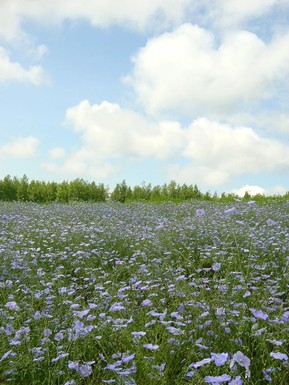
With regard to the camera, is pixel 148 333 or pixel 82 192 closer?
pixel 148 333

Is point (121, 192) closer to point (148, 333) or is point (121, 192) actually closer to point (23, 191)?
point (23, 191)

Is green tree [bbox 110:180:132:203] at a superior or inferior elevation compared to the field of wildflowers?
superior

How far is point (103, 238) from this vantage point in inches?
306

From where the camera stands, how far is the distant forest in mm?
23453

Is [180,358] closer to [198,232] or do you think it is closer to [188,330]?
[188,330]

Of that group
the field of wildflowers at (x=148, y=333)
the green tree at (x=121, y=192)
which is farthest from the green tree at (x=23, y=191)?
the field of wildflowers at (x=148, y=333)

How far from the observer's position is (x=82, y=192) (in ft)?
82.2

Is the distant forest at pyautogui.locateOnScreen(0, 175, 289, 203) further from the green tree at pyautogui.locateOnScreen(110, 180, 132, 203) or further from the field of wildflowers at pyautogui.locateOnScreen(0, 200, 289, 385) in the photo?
the field of wildflowers at pyautogui.locateOnScreen(0, 200, 289, 385)

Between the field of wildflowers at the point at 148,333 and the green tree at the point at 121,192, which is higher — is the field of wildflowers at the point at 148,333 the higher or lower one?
the lower one

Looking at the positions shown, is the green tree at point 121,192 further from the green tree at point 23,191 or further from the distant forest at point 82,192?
the green tree at point 23,191

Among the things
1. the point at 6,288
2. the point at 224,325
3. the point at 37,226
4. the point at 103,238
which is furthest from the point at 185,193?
the point at 224,325

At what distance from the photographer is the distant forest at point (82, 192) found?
23.5 meters

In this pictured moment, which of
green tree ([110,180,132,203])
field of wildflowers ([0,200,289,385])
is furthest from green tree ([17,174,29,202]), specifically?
field of wildflowers ([0,200,289,385])

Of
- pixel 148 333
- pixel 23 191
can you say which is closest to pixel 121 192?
pixel 23 191
